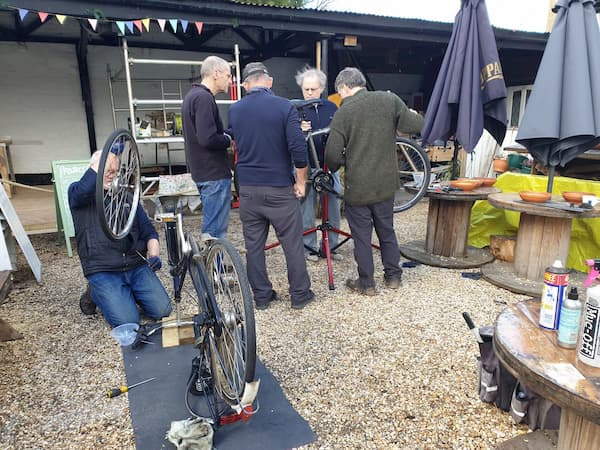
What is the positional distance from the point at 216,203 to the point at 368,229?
125 cm

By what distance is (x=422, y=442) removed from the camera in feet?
6.22

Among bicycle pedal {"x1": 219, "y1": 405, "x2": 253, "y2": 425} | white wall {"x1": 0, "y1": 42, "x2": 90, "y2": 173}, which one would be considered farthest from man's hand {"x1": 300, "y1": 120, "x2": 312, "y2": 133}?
white wall {"x1": 0, "y1": 42, "x2": 90, "y2": 173}

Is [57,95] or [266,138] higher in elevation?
[57,95]

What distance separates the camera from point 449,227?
423 cm

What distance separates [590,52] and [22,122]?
8288mm

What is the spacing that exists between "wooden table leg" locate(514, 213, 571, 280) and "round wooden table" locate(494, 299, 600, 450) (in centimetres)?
214

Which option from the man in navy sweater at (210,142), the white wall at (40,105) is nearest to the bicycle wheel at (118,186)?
the man in navy sweater at (210,142)

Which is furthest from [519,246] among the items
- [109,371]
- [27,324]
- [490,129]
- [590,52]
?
[27,324]

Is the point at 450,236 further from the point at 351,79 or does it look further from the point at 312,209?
the point at 351,79

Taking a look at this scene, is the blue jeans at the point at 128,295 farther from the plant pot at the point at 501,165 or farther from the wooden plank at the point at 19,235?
the plant pot at the point at 501,165

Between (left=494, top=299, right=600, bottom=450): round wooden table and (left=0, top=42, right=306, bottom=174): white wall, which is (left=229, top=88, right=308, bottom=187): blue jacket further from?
(left=0, top=42, right=306, bottom=174): white wall

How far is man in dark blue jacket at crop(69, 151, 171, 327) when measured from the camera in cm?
281

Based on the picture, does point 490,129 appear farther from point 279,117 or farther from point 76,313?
point 76,313

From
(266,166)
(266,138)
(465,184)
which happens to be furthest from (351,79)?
(465,184)
